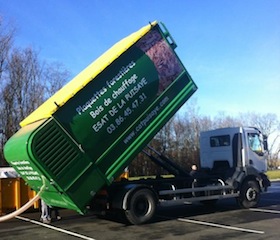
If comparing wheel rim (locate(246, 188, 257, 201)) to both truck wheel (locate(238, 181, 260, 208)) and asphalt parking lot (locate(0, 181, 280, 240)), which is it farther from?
asphalt parking lot (locate(0, 181, 280, 240))

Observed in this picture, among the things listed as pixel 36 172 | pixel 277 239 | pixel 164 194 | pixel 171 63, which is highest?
pixel 171 63

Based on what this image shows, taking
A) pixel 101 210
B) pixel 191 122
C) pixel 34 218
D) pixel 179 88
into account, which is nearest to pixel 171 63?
pixel 179 88

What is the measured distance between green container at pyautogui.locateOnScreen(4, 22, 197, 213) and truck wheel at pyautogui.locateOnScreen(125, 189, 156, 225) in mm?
875

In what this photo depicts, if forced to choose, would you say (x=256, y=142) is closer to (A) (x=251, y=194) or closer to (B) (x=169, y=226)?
(A) (x=251, y=194)

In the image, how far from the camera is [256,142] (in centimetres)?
1335

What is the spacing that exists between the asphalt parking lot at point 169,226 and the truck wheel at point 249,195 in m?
0.25

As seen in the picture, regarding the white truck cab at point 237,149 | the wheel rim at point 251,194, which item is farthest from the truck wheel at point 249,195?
the white truck cab at point 237,149

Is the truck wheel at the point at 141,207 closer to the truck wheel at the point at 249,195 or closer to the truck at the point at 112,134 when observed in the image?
the truck at the point at 112,134

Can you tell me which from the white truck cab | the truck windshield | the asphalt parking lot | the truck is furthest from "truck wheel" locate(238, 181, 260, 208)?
the truck windshield

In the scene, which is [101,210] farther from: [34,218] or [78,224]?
[34,218]

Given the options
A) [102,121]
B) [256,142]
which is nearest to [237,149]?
[256,142]

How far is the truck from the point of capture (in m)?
8.90

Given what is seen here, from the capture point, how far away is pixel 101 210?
404 inches

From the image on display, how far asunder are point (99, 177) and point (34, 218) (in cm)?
408
